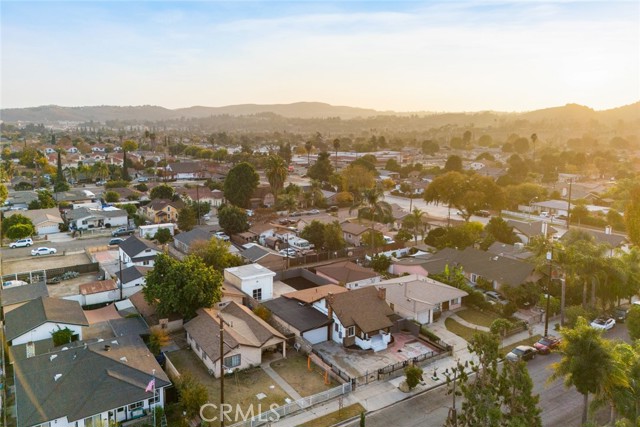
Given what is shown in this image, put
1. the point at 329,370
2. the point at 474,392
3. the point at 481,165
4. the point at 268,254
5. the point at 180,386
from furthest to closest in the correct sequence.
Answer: the point at 481,165 < the point at 268,254 < the point at 329,370 < the point at 180,386 < the point at 474,392

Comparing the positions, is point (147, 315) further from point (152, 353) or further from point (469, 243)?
point (469, 243)

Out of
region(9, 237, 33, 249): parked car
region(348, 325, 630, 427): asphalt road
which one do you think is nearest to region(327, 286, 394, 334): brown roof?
region(348, 325, 630, 427): asphalt road

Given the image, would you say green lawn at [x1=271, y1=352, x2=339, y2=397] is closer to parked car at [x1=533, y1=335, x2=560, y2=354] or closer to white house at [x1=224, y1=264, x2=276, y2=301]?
white house at [x1=224, y1=264, x2=276, y2=301]

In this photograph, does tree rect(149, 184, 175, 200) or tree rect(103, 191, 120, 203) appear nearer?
tree rect(149, 184, 175, 200)

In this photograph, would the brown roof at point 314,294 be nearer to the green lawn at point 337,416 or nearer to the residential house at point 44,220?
the green lawn at point 337,416

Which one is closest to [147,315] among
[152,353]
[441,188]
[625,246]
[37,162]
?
[152,353]

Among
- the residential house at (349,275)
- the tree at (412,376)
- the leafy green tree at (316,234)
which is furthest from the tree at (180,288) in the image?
the leafy green tree at (316,234)

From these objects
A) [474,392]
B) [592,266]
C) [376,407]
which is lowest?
[376,407]
